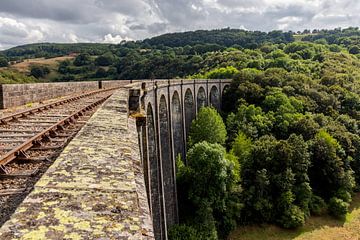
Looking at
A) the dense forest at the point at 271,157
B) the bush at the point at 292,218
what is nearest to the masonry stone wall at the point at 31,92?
the dense forest at the point at 271,157

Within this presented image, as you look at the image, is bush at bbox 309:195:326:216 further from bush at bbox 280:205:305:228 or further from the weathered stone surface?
the weathered stone surface

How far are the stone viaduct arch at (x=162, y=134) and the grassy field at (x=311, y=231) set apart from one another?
24.3ft

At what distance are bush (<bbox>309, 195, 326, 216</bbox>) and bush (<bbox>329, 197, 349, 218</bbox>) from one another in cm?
79

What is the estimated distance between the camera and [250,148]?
34.3 meters

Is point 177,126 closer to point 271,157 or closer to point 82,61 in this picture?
point 271,157

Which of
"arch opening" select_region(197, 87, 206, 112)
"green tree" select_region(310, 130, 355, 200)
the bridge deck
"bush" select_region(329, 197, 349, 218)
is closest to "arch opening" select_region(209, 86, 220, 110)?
"arch opening" select_region(197, 87, 206, 112)

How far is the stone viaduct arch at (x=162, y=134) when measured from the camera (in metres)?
12.4

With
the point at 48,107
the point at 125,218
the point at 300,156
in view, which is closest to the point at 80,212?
the point at 125,218

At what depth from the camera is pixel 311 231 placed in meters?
29.0

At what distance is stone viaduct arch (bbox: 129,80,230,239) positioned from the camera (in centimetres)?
1238

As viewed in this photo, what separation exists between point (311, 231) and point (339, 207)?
462 centimetres

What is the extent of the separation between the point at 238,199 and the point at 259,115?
15.4 metres

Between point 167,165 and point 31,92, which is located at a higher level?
point 31,92

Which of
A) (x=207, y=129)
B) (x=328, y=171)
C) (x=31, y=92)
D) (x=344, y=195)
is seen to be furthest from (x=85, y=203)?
(x=328, y=171)
